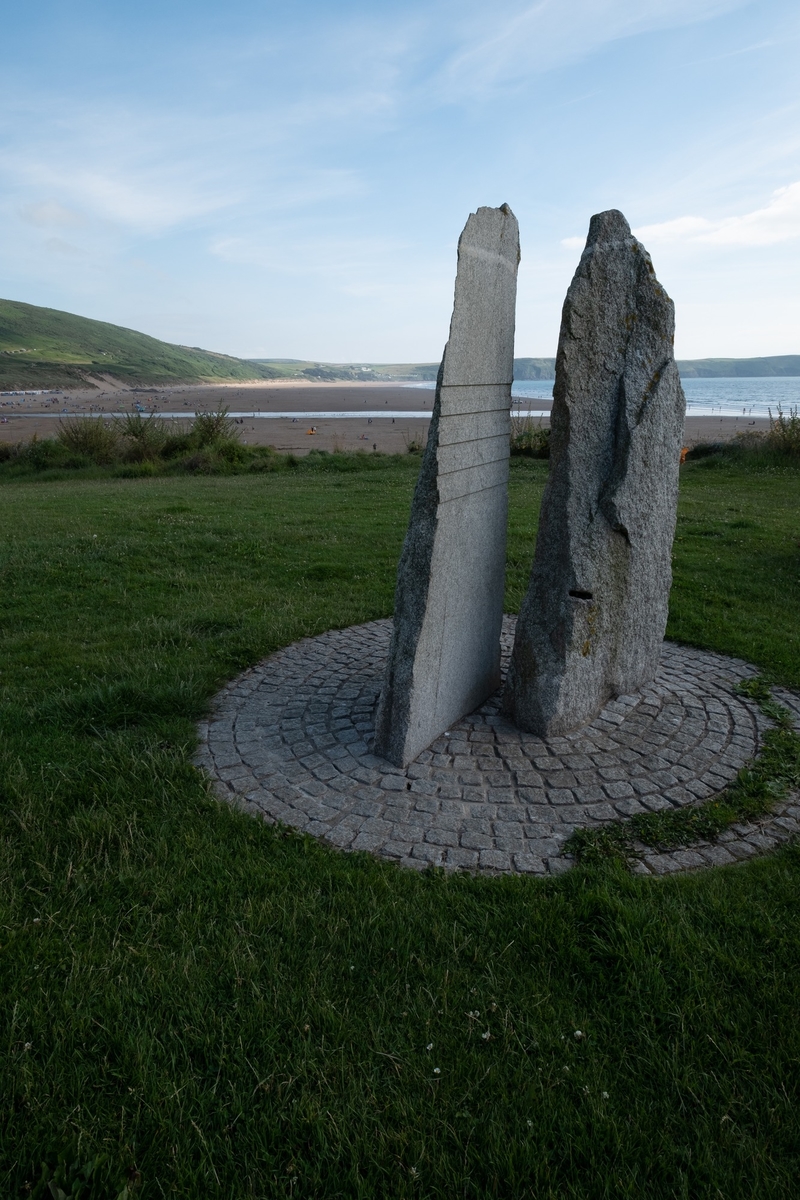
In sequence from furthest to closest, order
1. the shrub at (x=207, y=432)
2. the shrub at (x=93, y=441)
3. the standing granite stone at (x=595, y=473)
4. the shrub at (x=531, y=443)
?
the shrub at (x=207, y=432)
the shrub at (x=93, y=441)
the shrub at (x=531, y=443)
the standing granite stone at (x=595, y=473)

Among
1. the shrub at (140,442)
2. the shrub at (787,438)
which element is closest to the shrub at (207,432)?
the shrub at (140,442)

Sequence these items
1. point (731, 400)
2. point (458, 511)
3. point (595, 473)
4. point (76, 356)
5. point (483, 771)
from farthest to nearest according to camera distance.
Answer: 1. point (76, 356)
2. point (731, 400)
3. point (595, 473)
4. point (458, 511)
5. point (483, 771)

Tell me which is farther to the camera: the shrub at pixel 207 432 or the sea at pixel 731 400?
the sea at pixel 731 400

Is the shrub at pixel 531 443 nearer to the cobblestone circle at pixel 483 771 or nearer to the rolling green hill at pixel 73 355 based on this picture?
the cobblestone circle at pixel 483 771

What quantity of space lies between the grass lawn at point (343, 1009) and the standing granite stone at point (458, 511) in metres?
1.32

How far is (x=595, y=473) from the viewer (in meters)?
5.32

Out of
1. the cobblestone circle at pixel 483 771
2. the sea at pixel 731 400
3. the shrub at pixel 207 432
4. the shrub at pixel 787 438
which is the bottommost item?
the sea at pixel 731 400

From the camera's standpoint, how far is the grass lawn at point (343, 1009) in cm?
250

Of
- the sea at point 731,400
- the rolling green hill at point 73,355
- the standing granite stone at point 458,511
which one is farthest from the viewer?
the rolling green hill at point 73,355

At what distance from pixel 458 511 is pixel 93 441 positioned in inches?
825

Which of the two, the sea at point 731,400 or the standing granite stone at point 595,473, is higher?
the standing granite stone at point 595,473

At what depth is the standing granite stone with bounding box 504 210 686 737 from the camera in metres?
5.21

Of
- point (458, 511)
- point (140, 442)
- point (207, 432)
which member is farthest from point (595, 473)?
point (207, 432)

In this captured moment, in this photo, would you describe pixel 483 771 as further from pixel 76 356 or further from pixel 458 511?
pixel 76 356
